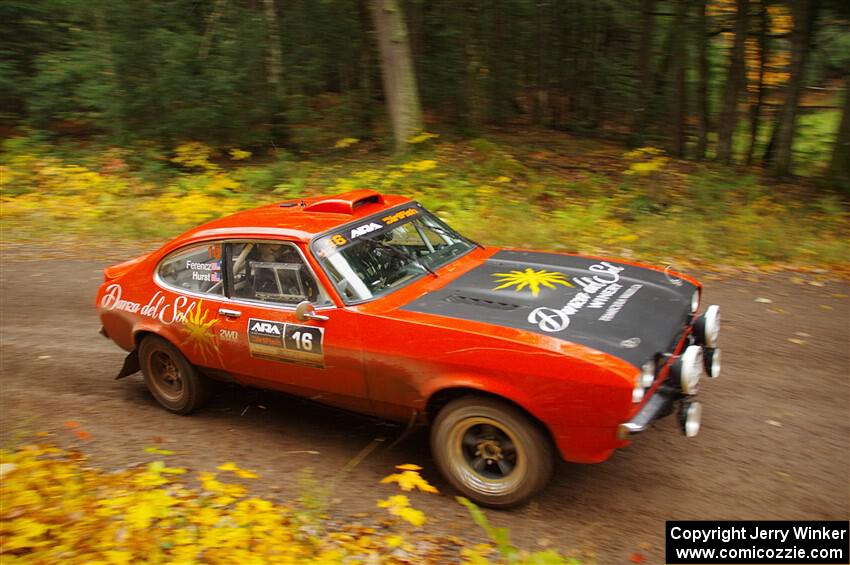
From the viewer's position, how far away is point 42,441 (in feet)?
16.8

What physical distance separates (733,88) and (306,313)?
10.8 metres

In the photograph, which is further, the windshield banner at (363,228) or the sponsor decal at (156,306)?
the sponsor decal at (156,306)

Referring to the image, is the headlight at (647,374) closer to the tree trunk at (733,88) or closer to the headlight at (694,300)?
the headlight at (694,300)

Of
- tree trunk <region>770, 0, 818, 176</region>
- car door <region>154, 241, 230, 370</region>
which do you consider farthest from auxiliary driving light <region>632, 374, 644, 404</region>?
tree trunk <region>770, 0, 818, 176</region>

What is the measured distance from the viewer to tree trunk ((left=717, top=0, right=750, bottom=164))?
12172mm

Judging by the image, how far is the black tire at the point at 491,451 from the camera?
154 inches

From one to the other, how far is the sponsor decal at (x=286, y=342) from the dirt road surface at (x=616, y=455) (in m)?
0.74

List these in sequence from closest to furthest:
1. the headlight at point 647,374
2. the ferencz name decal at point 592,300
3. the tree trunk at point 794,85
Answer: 1. the headlight at point 647,374
2. the ferencz name decal at point 592,300
3. the tree trunk at point 794,85

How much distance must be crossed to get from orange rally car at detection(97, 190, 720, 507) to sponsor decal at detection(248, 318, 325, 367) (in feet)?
0.04

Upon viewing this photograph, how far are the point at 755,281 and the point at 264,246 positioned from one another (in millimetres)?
5799

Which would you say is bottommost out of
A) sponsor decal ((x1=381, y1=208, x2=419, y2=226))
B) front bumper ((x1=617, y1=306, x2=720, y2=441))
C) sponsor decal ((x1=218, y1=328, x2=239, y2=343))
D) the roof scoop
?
front bumper ((x1=617, y1=306, x2=720, y2=441))

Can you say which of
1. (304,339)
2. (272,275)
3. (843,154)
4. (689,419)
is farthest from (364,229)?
(843,154)

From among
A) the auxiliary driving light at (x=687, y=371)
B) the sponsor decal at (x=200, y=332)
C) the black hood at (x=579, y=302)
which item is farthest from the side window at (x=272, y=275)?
the auxiliary driving light at (x=687, y=371)

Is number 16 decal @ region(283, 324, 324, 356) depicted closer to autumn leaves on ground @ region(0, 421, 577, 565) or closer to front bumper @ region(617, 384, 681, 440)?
autumn leaves on ground @ region(0, 421, 577, 565)
